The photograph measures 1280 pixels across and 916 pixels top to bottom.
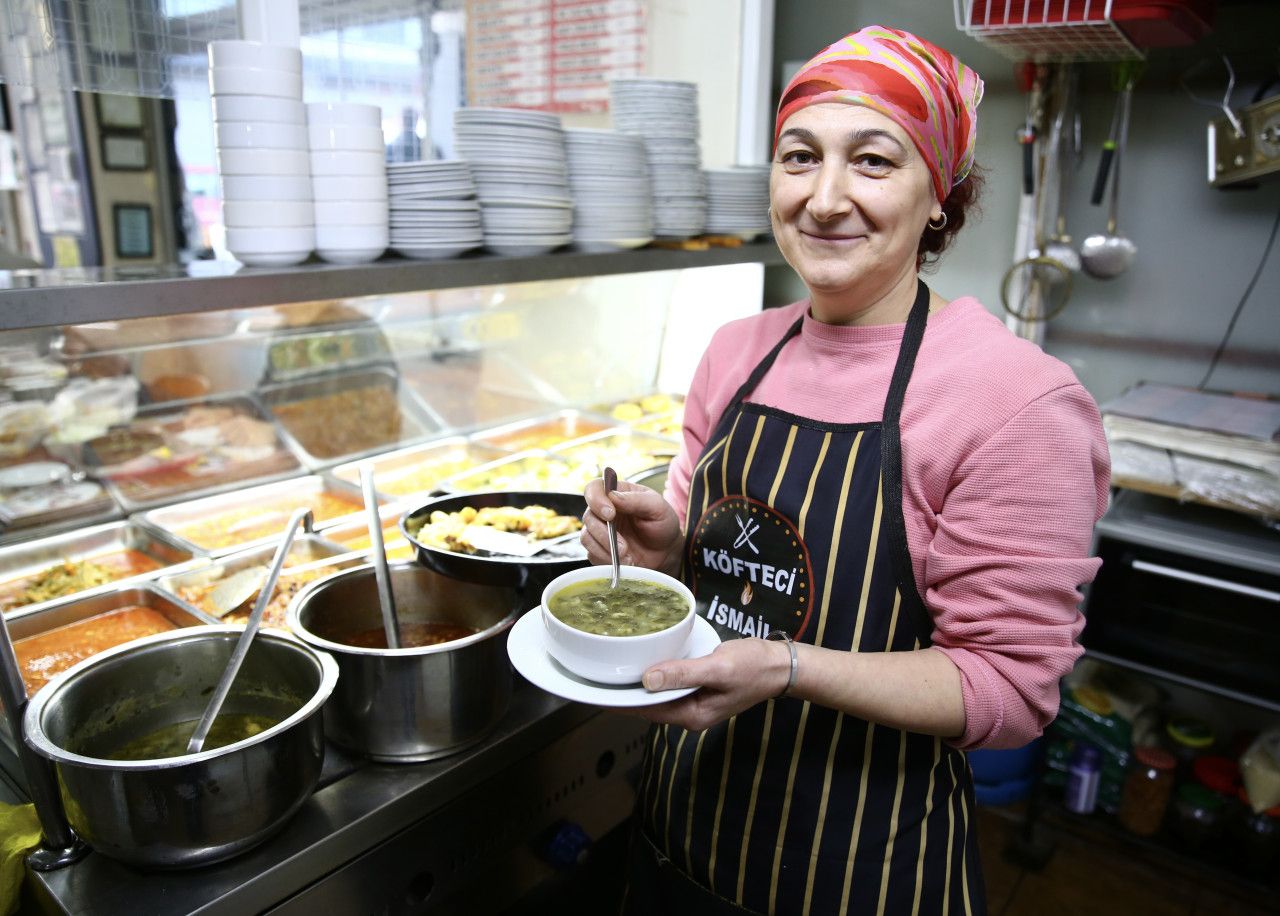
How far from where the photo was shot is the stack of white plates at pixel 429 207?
1779mm

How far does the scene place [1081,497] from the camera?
46.4 inches

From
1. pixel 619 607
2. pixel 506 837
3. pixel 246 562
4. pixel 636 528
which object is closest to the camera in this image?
pixel 619 607

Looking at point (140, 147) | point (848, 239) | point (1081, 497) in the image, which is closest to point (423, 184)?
point (848, 239)

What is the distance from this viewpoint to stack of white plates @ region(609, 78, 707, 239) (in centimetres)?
239

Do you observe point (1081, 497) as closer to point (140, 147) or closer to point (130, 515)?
point (130, 515)

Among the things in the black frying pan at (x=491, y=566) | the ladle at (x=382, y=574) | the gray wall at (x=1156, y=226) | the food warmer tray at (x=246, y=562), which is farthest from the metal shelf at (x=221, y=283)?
the gray wall at (x=1156, y=226)

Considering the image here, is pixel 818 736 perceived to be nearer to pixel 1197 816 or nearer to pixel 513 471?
pixel 513 471

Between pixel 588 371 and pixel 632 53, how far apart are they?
1154mm

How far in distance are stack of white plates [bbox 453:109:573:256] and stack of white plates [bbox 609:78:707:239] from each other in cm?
47

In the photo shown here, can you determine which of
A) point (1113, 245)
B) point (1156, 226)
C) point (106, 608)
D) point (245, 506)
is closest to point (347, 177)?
point (106, 608)

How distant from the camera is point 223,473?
256 cm

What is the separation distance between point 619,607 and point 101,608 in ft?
4.44

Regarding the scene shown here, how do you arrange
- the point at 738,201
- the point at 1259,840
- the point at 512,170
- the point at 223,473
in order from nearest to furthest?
the point at 512,170 → the point at 223,473 → the point at 738,201 → the point at 1259,840

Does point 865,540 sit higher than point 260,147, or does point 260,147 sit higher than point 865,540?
point 260,147
